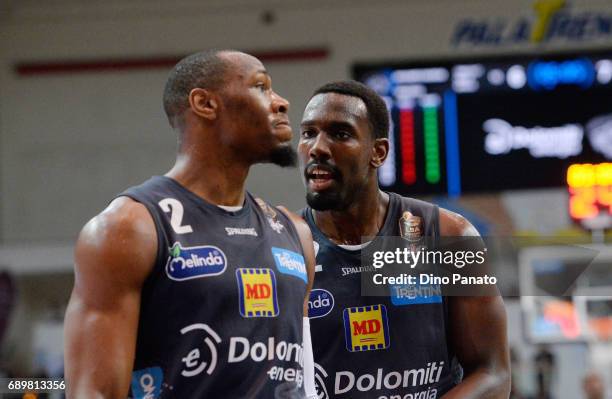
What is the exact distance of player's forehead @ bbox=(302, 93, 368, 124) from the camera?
3443 millimetres

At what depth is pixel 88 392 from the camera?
7.45ft

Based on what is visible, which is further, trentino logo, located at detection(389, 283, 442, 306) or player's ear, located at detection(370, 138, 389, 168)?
player's ear, located at detection(370, 138, 389, 168)

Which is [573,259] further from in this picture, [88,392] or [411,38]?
[88,392]

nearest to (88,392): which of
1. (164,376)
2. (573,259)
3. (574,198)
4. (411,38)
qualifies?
(164,376)

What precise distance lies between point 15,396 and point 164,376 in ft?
4.52

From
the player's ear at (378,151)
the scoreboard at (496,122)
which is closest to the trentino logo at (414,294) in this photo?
the player's ear at (378,151)

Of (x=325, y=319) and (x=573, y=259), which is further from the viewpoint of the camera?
(x=573, y=259)

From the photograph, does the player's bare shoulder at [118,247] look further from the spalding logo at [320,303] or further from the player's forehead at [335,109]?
the player's forehead at [335,109]

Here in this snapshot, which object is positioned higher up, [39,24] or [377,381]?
[39,24]

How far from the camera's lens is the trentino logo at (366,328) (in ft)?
11.0

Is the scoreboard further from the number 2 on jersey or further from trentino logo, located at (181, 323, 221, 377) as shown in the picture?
trentino logo, located at (181, 323, 221, 377)

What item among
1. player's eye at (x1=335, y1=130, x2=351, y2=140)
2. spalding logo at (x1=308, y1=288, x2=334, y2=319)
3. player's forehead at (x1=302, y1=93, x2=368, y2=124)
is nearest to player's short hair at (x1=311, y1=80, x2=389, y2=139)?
player's forehead at (x1=302, y1=93, x2=368, y2=124)

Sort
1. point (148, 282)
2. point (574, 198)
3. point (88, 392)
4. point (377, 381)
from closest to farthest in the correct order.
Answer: point (88, 392) → point (148, 282) → point (377, 381) → point (574, 198)

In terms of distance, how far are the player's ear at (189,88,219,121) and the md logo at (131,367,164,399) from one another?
0.68 m
